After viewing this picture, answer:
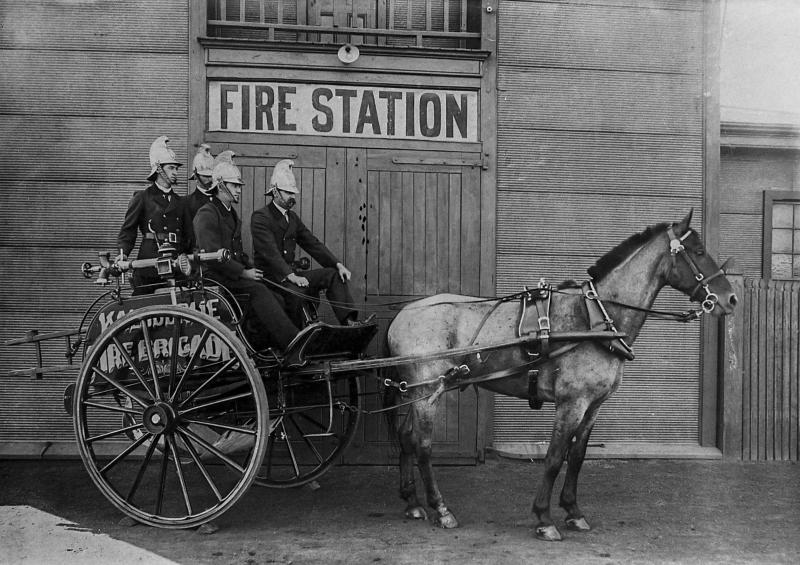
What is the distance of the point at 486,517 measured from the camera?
4.96m

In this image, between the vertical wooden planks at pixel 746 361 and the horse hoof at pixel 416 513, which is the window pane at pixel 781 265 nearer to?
the vertical wooden planks at pixel 746 361

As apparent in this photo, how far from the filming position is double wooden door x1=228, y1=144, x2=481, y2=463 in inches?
248

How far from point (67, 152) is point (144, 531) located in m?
3.57

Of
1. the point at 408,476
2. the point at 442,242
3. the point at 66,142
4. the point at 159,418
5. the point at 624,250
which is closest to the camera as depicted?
the point at 159,418

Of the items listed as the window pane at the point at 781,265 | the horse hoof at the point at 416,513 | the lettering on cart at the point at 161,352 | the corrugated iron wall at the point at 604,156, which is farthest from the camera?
the window pane at the point at 781,265

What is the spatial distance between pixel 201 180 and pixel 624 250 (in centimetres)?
330

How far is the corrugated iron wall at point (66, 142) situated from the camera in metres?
6.25

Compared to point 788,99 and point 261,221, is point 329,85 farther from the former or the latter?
point 788,99

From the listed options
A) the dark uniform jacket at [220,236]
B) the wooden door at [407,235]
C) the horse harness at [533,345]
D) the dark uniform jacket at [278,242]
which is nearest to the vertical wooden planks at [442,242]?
the wooden door at [407,235]

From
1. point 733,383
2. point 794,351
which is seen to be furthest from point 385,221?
point 794,351

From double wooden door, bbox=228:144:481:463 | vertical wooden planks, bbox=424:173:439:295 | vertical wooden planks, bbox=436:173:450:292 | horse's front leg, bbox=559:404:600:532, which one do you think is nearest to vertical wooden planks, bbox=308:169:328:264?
double wooden door, bbox=228:144:481:463

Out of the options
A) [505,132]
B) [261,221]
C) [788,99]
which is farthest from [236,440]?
[788,99]

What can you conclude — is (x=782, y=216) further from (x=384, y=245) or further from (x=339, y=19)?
(x=339, y=19)

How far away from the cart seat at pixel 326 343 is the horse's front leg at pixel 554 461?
1.44 meters
